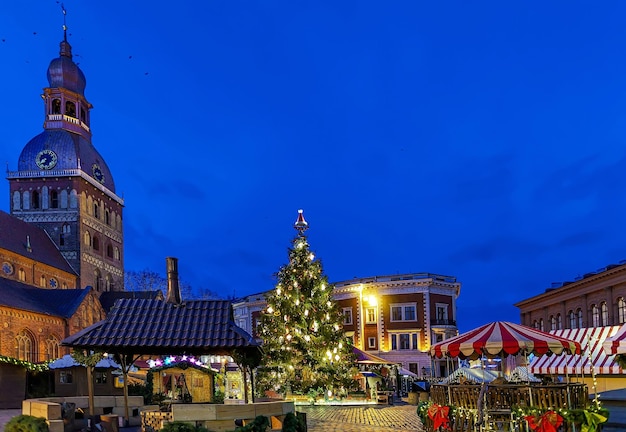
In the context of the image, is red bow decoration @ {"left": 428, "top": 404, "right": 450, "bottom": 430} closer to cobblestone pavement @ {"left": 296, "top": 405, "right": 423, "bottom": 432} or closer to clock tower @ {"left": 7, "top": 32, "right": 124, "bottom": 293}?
cobblestone pavement @ {"left": 296, "top": 405, "right": 423, "bottom": 432}

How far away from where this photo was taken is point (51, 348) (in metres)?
49.3

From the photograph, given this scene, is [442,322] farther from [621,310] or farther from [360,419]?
[360,419]

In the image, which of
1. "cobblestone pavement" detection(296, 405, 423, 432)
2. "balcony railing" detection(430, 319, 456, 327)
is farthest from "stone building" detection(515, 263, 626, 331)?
"cobblestone pavement" detection(296, 405, 423, 432)

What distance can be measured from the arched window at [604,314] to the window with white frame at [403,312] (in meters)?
18.1

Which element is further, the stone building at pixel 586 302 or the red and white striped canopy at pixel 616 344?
the stone building at pixel 586 302

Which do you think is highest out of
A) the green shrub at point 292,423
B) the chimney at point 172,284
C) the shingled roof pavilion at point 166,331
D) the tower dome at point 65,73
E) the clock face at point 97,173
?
the tower dome at point 65,73

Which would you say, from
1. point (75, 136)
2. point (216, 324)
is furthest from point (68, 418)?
point (75, 136)

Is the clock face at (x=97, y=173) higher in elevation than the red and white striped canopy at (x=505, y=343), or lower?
higher

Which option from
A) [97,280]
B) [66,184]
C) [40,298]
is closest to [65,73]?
[66,184]

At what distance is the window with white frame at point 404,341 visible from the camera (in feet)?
177

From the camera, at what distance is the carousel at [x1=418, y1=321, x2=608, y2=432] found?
46.1ft

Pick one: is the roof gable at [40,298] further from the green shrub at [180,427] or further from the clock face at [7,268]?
the green shrub at [180,427]

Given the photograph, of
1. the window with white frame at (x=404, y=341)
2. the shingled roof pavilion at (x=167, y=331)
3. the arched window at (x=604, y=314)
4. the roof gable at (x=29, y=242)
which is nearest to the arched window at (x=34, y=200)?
the roof gable at (x=29, y=242)

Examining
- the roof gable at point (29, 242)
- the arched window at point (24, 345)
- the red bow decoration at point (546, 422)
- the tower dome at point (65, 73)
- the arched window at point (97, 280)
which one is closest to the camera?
the red bow decoration at point (546, 422)
